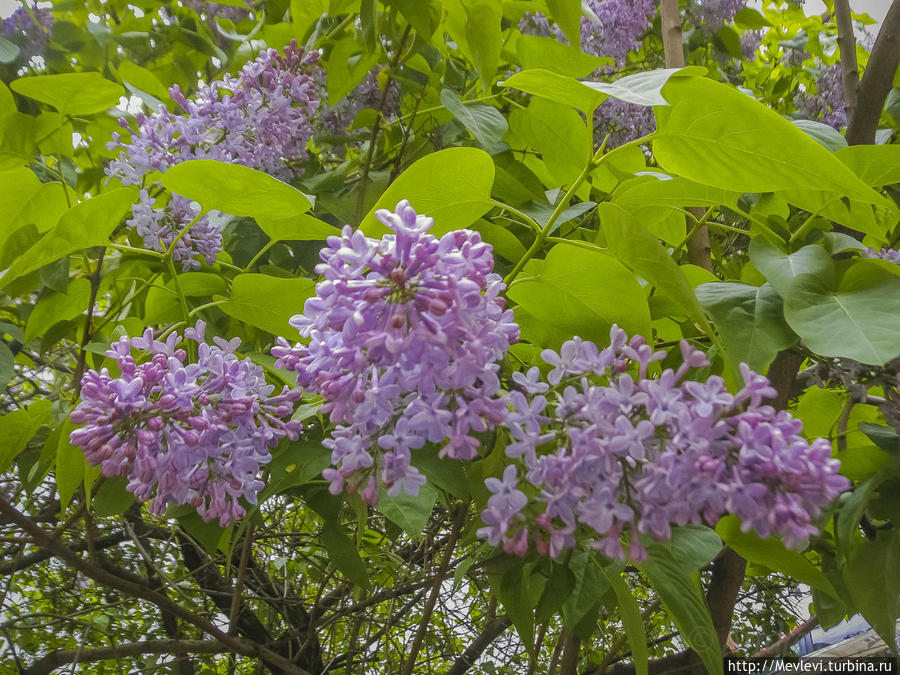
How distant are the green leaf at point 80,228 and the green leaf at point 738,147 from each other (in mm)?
356

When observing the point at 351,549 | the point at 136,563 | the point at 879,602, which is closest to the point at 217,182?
the point at 351,549

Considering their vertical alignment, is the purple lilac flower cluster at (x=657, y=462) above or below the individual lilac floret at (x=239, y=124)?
below

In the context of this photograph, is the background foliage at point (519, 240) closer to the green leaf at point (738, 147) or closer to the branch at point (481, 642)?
the green leaf at point (738, 147)

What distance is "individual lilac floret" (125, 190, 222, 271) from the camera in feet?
2.12

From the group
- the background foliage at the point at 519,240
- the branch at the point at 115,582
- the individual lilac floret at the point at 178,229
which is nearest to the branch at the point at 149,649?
the background foliage at the point at 519,240

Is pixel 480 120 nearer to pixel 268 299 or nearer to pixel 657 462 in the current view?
pixel 268 299

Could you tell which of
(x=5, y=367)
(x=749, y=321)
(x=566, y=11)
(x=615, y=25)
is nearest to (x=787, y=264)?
(x=749, y=321)

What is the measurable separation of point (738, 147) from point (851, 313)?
0.12 metres

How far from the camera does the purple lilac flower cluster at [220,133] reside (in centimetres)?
66

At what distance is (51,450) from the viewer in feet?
2.04

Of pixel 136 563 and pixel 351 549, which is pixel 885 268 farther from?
pixel 136 563

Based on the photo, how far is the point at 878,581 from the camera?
0.51 meters

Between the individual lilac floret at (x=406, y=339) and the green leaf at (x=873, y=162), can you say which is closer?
the individual lilac floret at (x=406, y=339)

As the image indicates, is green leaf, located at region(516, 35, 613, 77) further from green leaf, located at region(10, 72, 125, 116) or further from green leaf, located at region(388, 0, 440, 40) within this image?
green leaf, located at region(10, 72, 125, 116)
